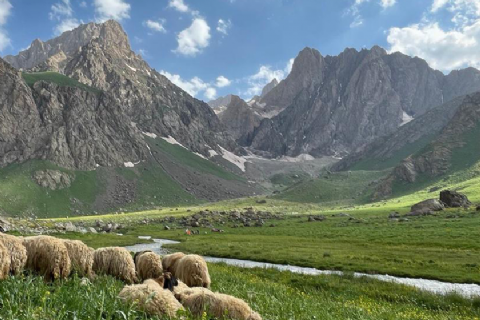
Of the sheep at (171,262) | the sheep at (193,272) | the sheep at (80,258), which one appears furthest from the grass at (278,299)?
the sheep at (171,262)

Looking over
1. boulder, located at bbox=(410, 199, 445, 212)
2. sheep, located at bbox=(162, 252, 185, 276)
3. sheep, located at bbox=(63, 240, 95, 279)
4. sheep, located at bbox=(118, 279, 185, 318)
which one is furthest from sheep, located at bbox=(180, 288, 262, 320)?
boulder, located at bbox=(410, 199, 445, 212)

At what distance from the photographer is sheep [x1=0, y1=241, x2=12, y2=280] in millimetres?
9891

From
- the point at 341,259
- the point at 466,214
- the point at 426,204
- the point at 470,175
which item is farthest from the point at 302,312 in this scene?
the point at 470,175

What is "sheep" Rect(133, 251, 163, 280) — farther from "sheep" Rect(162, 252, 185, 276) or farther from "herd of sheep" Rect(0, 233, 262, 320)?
"sheep" Rect(162, 252, 185, 276)

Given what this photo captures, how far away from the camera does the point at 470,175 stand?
652ft

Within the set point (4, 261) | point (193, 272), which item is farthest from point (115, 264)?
point (4, 261)

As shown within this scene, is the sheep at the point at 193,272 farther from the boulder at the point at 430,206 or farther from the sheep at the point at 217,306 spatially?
the boulder at the point at 430,206

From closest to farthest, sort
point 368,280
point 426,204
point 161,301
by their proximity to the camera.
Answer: point 161,301, point 368,280, point 426,204

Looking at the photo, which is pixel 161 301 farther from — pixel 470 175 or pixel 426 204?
pixel 470 175

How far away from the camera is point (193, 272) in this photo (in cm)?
1500

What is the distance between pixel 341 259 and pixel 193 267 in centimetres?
3405

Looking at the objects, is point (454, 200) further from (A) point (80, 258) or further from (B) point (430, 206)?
(A) point (80, 258)

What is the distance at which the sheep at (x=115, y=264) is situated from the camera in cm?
1373

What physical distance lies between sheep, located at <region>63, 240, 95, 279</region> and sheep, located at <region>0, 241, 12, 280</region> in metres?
2.32
